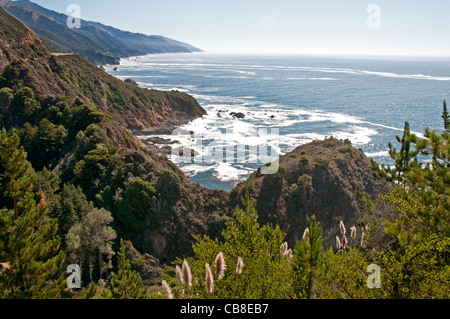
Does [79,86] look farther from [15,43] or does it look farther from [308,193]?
[308,193]

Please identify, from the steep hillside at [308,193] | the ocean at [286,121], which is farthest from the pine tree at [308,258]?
the ocean at [286,121]

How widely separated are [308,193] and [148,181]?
17739mm

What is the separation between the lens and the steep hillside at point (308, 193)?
1264 inches

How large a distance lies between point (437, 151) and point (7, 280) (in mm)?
15993

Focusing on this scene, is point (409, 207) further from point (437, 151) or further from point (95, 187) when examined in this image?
point (95, 187)

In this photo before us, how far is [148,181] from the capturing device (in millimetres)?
30750

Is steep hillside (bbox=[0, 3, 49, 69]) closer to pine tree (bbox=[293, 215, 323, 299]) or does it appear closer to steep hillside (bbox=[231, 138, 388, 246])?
steep hillside (bbox=[231, 138, 388, 246])

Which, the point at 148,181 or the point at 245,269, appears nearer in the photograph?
the point at 245,269

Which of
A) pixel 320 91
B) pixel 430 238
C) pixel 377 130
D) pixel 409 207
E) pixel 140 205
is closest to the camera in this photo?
pixel 430 238

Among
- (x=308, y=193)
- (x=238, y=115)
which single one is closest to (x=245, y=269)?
(x=308, y=193)

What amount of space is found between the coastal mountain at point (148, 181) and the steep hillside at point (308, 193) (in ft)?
0.37

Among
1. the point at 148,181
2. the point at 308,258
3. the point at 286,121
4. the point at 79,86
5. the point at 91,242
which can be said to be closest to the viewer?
the point at 308,258
